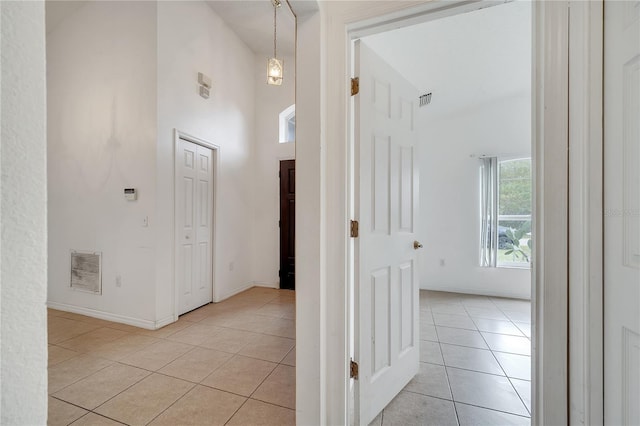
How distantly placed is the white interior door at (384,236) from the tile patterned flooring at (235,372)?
0.84ft

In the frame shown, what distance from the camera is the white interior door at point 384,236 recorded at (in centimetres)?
141

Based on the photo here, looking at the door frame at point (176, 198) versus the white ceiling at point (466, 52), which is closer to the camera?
A: the white ceiling at point (466, 52)

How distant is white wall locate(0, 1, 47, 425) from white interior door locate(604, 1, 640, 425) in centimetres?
140

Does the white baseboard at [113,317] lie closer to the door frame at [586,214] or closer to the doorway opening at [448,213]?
the doorway opening at [448,213]

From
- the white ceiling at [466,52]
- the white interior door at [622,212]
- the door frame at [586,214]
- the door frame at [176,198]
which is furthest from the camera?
the door frame at [176,198]

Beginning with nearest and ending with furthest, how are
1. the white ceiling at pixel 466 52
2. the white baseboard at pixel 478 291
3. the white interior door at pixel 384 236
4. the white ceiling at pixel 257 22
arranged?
the white interior door at pixel 384 236 → the white ceiling at pixel 466 52 → the white ceiling at pixel 257 22 → the white baseboard at pixel 478 291

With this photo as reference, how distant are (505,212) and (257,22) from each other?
4546mm

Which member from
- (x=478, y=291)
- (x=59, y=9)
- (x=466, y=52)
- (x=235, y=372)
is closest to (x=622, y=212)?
(x=235, y=372)

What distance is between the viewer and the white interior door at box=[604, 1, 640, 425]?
0.84 meters

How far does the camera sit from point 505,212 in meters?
4.22

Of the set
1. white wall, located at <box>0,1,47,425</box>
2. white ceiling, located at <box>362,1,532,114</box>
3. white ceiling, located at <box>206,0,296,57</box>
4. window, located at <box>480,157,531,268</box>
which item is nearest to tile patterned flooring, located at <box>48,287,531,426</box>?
window, located at <box>480,157,531,268</box>

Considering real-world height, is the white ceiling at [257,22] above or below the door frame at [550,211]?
above

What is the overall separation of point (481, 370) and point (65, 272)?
176 inches

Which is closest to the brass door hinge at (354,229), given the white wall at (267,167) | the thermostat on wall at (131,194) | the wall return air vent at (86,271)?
the thermostat on wall at (131,194)
